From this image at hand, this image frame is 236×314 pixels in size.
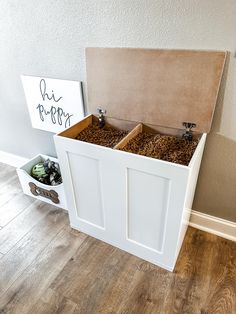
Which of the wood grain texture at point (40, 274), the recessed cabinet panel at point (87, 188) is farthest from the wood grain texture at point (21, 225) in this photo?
the recessed cabinet panel at point (87, 188)

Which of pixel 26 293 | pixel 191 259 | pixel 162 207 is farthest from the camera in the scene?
pixel 191 259

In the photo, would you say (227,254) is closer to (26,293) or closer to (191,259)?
(191,259)

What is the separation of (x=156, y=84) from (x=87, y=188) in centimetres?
67

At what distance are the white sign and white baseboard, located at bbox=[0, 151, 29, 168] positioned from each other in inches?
21.0

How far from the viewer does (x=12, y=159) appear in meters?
2.13

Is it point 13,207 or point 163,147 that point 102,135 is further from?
point 13,207

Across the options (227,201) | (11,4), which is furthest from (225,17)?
(11,4)

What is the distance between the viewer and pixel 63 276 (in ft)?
3.94

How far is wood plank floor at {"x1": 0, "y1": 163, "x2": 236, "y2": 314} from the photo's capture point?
42.2 inches

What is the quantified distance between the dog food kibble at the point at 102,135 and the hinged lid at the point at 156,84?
95 mm

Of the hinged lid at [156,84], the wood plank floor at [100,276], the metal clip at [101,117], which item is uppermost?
the hinged lid at [156,84]

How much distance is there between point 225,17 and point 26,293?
1600mm

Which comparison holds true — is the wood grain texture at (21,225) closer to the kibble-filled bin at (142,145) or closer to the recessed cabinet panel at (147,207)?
the kibble-filled bin at (142,145)

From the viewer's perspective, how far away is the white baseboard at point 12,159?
2086mm
